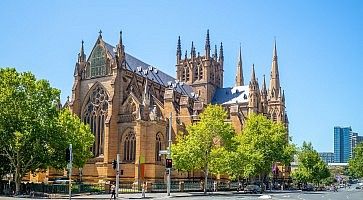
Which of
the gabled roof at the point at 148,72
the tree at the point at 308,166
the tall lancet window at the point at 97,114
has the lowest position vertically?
the tree at the point at 308,166

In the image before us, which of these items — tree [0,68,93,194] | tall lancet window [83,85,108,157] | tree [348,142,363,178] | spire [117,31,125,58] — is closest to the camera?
tree [0,68,93,194]

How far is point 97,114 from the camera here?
245 feet

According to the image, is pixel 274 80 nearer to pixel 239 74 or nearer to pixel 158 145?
pixel 239 74

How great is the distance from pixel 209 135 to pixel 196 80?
51.8 m

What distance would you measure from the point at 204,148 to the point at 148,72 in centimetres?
2962

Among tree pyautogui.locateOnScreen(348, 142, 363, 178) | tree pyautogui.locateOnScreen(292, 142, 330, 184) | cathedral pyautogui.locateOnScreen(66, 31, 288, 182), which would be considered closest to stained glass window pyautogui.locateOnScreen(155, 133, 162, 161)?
cathedral pyautogui.locateOnScreen(66, 31, 288, 182)

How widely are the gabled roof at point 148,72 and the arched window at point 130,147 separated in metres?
12.4

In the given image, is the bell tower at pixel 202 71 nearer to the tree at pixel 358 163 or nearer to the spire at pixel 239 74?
the spire at pixel 239 74

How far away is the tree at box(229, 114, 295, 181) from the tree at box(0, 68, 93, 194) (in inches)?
1195

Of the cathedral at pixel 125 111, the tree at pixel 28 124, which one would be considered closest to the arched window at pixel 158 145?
the cathedral at pixel 125 111

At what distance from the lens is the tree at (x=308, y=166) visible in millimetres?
111387

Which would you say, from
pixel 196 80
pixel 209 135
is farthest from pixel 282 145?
pixel 196 80

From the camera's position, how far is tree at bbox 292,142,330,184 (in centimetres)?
11139

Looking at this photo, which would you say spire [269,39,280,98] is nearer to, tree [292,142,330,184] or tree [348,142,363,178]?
tree [292,142,330,184]
